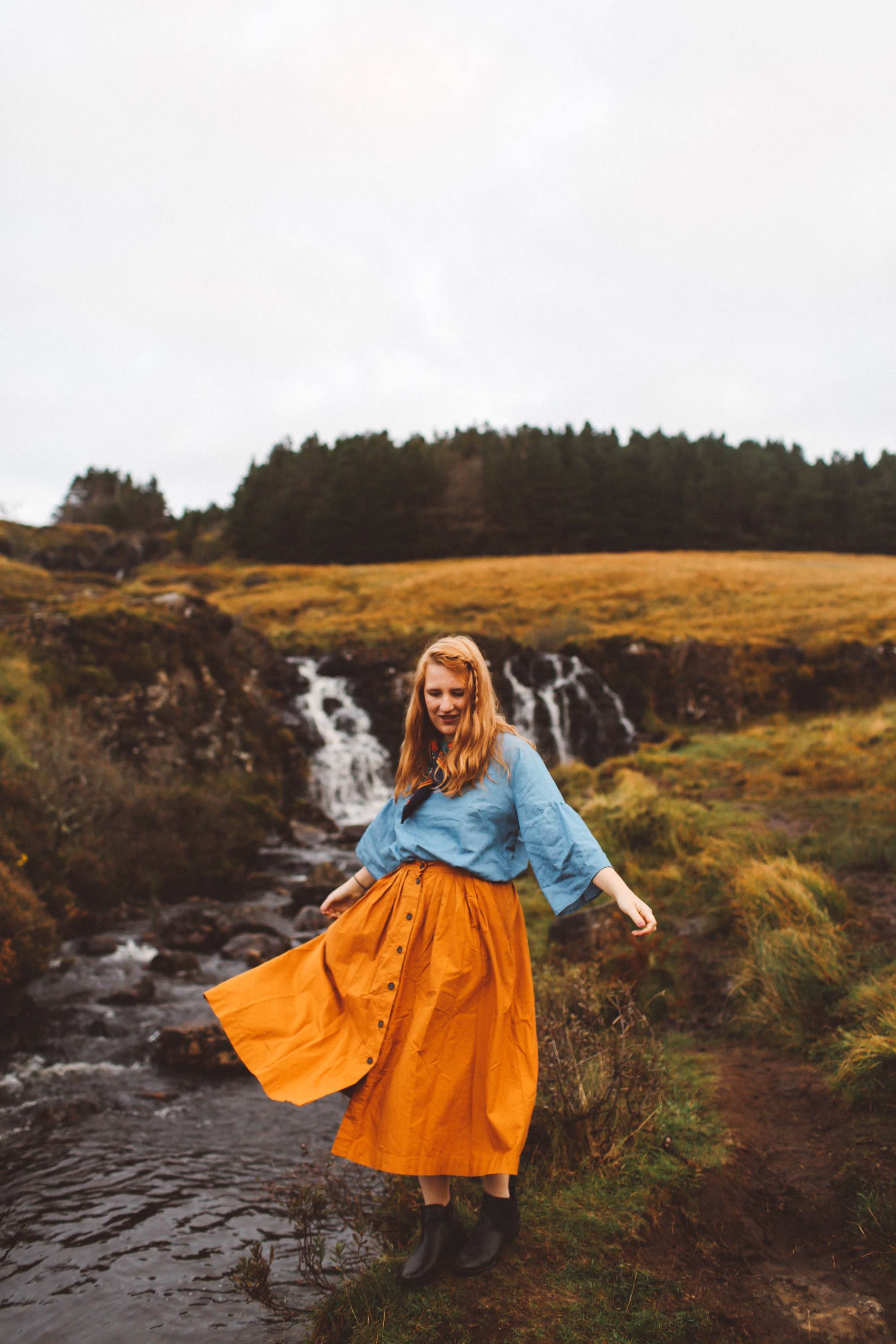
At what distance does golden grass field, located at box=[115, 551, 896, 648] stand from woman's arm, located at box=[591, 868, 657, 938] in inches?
796

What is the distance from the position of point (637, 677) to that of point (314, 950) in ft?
74.6

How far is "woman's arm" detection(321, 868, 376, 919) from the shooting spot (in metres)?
3.26

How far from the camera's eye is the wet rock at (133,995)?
7.64 metres

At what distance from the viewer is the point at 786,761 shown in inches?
511

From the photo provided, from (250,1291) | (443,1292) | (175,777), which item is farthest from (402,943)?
(175,777)

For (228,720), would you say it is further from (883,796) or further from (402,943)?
(402,943)

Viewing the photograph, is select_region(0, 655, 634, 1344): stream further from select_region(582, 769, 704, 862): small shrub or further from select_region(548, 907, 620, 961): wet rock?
select_region(582, 769, 704, 862): small shrub

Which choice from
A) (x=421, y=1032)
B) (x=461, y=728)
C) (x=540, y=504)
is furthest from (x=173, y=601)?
(x=540, y=504)

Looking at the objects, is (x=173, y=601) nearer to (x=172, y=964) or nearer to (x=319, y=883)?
(x=319, y=883)

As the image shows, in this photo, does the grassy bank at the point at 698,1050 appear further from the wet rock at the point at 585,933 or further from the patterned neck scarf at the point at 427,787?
the patterned neck scarf at the point at 427,787

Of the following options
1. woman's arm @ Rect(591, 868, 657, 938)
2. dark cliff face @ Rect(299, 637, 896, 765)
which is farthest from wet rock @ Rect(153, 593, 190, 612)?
woman's arm @ Rect(591, 868, 657, 938)

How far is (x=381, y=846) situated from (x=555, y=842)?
815mm

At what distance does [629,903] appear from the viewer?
247 centimetres

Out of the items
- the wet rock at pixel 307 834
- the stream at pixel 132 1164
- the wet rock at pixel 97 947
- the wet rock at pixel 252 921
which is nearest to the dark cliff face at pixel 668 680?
the wet rock at pixel 307 834
